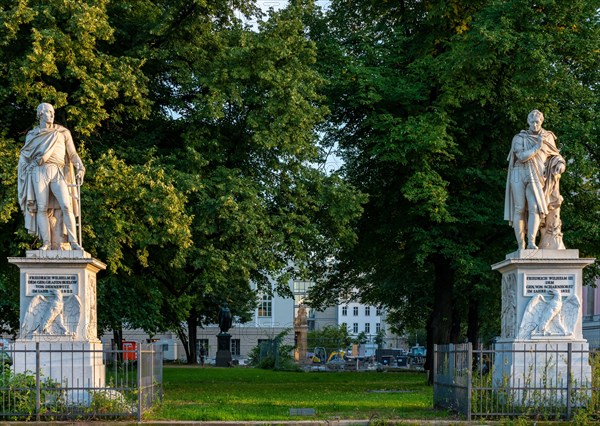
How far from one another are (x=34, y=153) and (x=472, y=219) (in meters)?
13.0

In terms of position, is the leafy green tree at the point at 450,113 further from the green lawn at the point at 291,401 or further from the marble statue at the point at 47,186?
the marble statue at the point at 47,186

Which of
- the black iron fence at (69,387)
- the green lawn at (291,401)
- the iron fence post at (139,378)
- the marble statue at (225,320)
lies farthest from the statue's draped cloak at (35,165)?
the marble statue at (225,320)

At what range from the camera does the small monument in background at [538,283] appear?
1739cm

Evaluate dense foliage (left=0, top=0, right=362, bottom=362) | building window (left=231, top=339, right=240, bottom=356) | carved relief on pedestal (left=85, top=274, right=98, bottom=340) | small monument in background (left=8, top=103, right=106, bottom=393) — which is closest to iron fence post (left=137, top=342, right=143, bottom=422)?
small monument in background (left=8, top=103, right=106, bottom=393)

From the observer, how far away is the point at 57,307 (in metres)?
17.8

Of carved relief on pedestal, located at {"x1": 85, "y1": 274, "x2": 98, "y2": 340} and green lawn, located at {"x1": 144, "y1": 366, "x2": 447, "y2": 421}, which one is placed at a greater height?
carved relief on pedestal, located at {"x1": 85, "y1": 274, "x2": 98, "y2": 340}

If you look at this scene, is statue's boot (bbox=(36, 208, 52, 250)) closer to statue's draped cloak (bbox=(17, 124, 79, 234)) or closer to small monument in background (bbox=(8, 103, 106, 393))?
small monument in background (bbox=(8, 103, 106, 393))

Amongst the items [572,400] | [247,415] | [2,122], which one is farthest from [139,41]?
Result: [572,400]

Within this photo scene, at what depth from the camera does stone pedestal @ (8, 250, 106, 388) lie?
17.6m

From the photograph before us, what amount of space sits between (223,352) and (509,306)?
3692 cm

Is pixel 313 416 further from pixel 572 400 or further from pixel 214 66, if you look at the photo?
pixel 214 66

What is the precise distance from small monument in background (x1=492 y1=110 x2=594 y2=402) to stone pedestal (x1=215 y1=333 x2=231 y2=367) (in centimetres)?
3535

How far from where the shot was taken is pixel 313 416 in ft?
54.5

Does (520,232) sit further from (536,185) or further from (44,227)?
(44,227)
